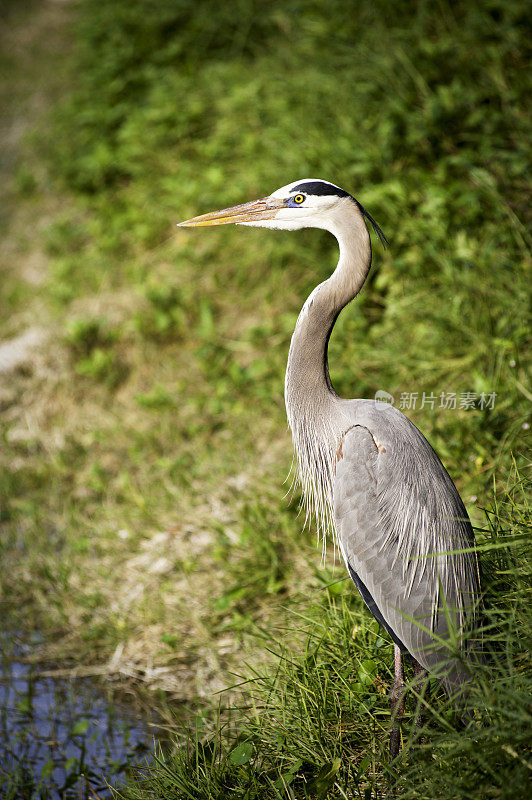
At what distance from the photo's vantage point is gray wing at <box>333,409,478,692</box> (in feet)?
7.77

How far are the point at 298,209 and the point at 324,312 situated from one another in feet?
1.40

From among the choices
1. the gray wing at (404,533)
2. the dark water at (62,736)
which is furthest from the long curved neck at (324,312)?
the dark water at (62,736)

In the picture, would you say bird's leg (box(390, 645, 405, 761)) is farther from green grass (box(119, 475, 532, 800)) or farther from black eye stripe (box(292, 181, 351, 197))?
black eye stripe (box(292, 181, 351, 197))

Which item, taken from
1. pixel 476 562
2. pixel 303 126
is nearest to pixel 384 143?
pixel 303 126

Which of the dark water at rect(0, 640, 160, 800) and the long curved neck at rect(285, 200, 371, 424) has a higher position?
the long curved neck at rect(285, 200, 371, 424)

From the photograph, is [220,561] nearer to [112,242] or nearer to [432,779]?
[432,779]

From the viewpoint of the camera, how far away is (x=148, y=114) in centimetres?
637

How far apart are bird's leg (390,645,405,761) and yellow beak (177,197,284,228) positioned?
1.62 m

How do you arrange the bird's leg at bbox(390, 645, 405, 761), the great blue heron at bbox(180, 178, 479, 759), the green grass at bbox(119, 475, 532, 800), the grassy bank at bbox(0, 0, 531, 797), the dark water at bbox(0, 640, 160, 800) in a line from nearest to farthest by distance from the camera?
the green grass at bbox(119, 475, 532, 800) < the bird's leg at bbox(390, 645, 405, 761) < the great blue heron at bbox(180, 178, 479, 759) < the dark water at bbox(0, 640, 160, 800) < the grassy bank at bbox(0, 0, 531, 797)

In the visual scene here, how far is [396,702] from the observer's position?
2361 mm

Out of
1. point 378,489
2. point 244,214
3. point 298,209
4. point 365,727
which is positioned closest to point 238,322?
point 244,214

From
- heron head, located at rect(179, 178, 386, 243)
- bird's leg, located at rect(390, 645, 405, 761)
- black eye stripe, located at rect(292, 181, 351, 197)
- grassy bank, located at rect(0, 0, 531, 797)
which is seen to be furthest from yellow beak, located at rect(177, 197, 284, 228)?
bird's leg, located at rect(390, 645, 405, 761)

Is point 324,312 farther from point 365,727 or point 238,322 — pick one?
point 238,322

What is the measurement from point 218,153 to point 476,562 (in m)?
4.46
